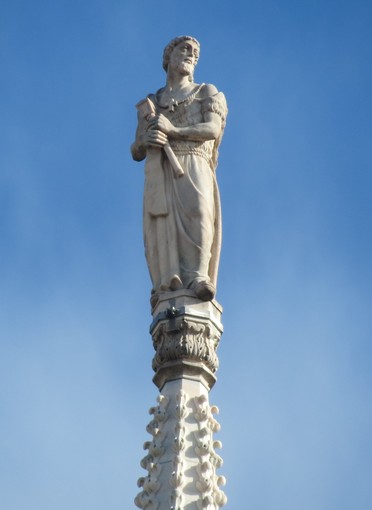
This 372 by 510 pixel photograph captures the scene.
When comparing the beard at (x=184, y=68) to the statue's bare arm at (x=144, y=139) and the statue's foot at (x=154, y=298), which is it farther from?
the statue's foot at (x=154, y=298)

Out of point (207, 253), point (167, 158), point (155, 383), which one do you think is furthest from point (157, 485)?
point (167, 158)

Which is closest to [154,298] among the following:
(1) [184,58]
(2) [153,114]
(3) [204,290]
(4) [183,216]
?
(3) [204,290]

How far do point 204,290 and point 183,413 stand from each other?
169cm

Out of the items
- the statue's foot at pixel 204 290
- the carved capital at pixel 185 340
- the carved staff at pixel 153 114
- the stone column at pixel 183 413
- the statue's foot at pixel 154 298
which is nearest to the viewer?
the stone column at pixel 183 413

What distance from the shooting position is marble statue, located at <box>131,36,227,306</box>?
16812 mm

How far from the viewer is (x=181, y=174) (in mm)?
17391

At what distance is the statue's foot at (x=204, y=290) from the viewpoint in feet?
53.7

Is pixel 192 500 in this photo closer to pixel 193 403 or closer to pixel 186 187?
pixel 193 403

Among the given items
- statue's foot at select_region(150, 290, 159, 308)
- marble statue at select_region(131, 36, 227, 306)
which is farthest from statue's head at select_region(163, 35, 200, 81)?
statue's foot at select_region(150, 290, 159, 308)

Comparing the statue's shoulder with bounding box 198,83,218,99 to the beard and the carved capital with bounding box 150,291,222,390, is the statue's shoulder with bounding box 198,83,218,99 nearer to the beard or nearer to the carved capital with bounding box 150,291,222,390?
the beard

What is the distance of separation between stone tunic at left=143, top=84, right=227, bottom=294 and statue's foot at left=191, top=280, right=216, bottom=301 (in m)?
0.08

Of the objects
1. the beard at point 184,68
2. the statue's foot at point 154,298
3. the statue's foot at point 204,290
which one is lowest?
the statue's foot at point 204,290

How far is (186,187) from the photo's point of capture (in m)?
17.3

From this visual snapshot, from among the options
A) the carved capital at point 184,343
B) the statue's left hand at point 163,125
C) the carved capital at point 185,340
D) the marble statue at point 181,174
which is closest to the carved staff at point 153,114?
the marble statue at point 181,174
